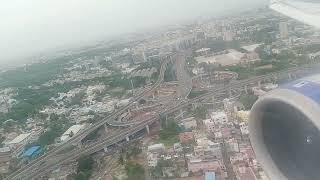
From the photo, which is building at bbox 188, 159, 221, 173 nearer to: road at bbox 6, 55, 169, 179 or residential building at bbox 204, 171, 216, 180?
residential building at bbox 204, 171, 216, 180

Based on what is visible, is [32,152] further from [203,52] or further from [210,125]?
[203,52]

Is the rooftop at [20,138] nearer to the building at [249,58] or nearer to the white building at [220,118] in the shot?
the white building at [220,118]

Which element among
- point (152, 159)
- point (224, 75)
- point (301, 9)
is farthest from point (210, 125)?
point (224, 75)

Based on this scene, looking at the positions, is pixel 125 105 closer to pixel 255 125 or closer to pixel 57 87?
pixel 57 87

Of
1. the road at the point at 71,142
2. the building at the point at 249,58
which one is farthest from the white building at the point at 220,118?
the building at the point at 249,58

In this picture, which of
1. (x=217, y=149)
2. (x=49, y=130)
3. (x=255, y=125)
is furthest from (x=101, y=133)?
(x=255, y=125)

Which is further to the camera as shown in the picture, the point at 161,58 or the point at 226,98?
Answer: the point at 161,58
